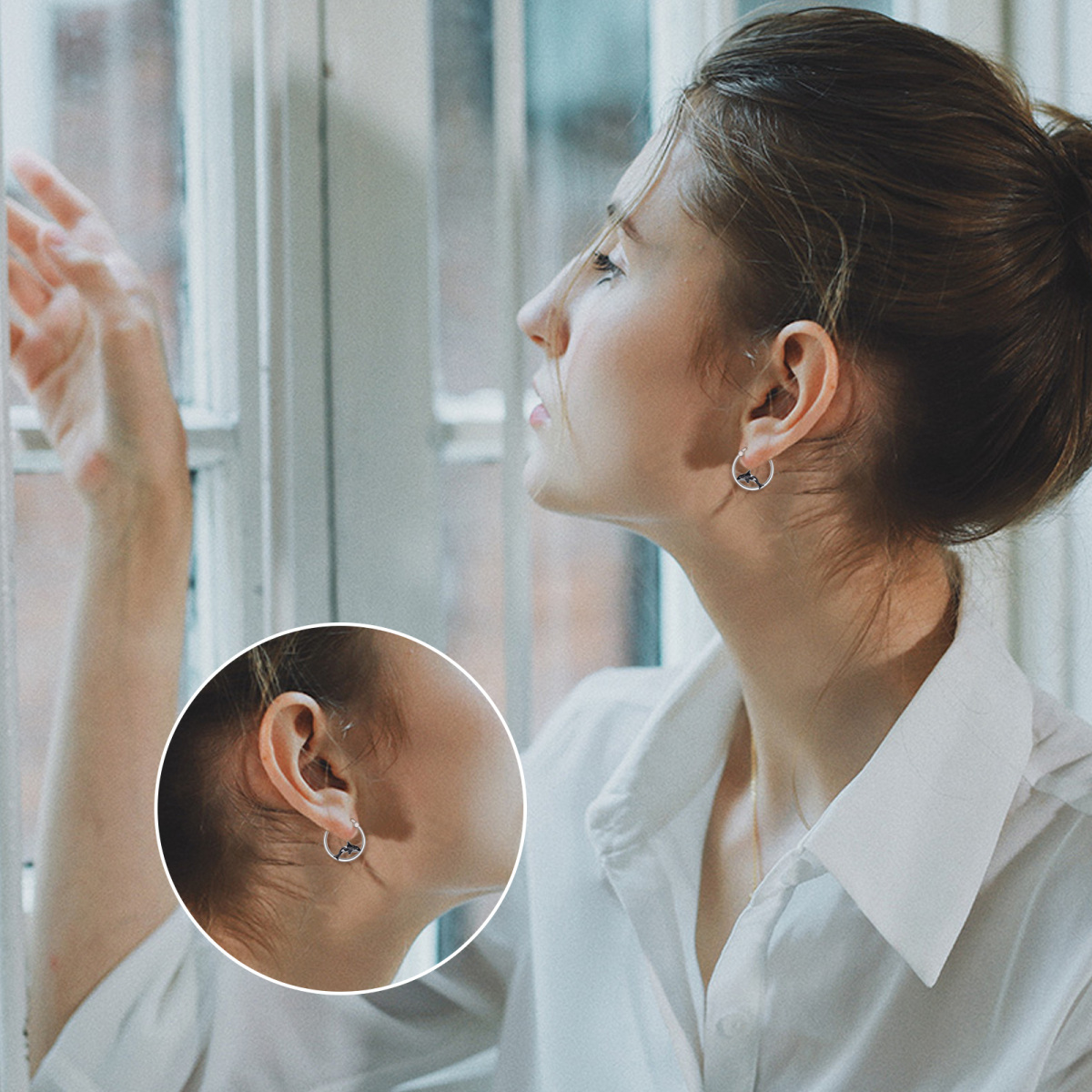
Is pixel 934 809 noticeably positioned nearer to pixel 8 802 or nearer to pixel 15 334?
pixel 8 802

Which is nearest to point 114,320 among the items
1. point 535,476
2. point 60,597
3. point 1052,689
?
point 60,597

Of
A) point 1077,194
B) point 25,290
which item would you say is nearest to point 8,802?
point 25,290

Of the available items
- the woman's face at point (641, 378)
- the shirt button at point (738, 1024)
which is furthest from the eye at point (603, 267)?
the shirt button at point (738, 1024)

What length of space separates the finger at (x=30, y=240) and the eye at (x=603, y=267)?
0.35 meters

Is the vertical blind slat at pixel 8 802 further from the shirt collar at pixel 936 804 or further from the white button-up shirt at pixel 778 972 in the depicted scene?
the shirt collar at pixel 936 804

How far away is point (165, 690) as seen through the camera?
0.75m

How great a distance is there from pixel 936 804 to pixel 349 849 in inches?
14.8

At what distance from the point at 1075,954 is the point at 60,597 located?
2.25ft

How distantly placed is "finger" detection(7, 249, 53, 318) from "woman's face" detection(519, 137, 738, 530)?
32 centimetres

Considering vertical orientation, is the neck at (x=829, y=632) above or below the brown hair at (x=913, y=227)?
below

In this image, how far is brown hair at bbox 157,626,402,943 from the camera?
2.06 feet

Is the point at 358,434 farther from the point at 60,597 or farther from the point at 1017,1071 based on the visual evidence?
the point at 1017,1071

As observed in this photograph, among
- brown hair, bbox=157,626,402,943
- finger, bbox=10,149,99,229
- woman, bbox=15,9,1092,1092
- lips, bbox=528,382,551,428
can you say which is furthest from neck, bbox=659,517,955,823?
finger, bbox=10,149,99,229

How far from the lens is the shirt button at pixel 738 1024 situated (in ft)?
2.44
